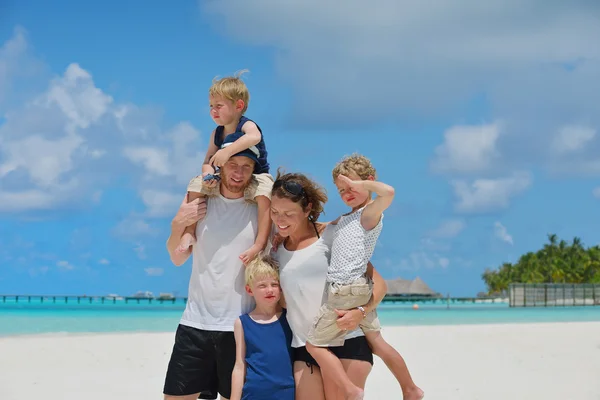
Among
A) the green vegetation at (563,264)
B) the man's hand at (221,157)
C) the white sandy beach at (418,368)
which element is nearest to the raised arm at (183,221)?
the man's hand at (221,157)

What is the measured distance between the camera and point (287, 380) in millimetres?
4422

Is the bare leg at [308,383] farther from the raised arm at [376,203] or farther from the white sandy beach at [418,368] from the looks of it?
the white sandy beach at [418,368]

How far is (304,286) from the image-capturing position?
4.43 metres

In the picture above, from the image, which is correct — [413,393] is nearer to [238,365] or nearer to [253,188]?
[238,365]

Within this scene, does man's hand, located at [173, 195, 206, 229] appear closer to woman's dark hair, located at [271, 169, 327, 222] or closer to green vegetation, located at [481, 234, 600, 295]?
woman's dark hair, located at [271, 169, 327, 222]

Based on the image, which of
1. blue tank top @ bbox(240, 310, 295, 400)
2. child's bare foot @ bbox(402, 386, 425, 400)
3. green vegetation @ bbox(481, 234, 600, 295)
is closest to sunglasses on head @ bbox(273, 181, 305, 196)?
blue tank top @ bbox(240, 310, 295, 400)

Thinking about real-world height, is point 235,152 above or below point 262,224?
above

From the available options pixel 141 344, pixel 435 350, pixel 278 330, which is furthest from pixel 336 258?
pixel 141 344

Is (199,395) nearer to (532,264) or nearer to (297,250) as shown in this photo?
(297,250)

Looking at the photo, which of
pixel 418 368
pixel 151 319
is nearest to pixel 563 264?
pixel 151 319

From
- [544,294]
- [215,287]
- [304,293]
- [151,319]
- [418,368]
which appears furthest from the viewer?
[544,294]

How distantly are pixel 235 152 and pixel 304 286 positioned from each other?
3.19 feet

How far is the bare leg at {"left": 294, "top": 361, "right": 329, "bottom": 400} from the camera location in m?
4.43

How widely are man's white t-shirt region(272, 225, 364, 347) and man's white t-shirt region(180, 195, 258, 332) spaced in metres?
0.38
